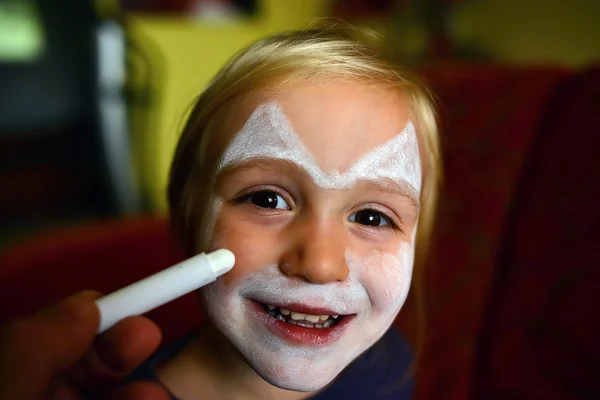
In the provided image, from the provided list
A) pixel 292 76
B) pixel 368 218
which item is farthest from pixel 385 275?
pixel 292 76

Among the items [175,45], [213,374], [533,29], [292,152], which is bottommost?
[175,45]

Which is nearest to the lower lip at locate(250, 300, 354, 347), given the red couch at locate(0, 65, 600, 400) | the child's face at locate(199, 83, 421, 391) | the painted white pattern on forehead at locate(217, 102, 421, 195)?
the child's face at locate(199, 83, 421, 391)

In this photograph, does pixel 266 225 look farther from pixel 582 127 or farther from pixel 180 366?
pixel 582 127

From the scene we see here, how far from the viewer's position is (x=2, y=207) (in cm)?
205

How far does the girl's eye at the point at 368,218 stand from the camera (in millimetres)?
448

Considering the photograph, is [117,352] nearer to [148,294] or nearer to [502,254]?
[148,294]

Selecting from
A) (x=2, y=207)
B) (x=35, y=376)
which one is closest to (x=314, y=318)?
(x=35, y=376)

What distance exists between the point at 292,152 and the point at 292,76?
0.06 m

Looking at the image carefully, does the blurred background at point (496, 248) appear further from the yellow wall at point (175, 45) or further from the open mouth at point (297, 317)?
the yellow wall at point (175, 45)

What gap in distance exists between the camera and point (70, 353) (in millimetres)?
354

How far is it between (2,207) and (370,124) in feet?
6.35

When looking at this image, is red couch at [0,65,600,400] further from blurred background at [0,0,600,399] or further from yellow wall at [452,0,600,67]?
yellow wall at [452,0,600,67]

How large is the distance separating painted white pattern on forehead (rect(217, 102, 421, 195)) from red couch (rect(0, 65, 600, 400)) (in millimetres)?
329

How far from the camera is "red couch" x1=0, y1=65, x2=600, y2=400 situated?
75cm
